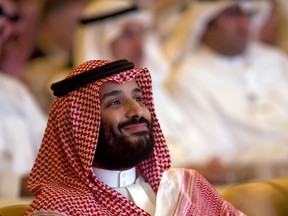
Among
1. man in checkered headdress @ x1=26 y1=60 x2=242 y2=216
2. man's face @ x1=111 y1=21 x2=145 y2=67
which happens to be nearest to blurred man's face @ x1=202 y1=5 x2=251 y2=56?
man's face @ x1=111 y1=21 x2=145 y2=67

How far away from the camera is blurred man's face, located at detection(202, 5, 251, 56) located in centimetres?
463

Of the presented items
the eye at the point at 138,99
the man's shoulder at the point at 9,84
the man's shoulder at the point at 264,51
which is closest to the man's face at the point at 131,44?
the man's shoulder at the point at 9,84

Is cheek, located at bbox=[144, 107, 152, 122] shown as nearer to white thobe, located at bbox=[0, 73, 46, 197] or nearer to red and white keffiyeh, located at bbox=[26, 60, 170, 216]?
red and white keffiyeh, located at bbox=[26, 60, 170, 216]

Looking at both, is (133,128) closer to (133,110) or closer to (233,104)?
(133,110)

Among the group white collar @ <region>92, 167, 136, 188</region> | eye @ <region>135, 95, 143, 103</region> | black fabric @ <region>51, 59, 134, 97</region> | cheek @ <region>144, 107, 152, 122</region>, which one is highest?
black fabric @ <region>51, 59, 134, 97</region>

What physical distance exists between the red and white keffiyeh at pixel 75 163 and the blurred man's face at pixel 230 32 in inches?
106

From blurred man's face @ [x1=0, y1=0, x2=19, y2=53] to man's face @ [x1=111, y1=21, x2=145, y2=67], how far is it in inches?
23.5

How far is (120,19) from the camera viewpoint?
4340mm

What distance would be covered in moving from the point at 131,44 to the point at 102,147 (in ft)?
7.76

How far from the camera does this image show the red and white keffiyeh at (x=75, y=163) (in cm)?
184

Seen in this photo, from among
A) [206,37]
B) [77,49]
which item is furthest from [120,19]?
[206,37]

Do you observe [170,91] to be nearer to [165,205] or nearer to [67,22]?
[67,22]

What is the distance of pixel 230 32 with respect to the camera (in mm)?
4637

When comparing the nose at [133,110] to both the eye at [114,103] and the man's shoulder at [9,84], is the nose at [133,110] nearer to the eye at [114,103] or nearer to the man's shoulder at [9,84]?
the eye at [114,103]
